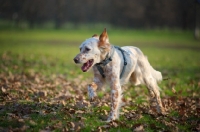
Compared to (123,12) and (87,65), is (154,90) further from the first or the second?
(123,12)

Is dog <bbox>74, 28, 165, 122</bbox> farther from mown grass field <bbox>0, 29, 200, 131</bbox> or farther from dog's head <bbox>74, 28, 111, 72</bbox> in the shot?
mown grass field <bbox>0, 29, 200, 131</bbox>

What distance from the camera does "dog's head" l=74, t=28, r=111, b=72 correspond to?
5785 millimetres

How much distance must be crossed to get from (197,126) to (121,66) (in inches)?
73.5

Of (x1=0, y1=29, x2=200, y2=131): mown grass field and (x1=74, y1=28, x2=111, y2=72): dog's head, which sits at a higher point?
(x1=74, y1=28, x2=111, y2=72): dog's head

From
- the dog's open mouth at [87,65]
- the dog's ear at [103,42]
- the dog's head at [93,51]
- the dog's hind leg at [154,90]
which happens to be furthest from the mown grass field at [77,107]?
the dog's ear at [103,42]

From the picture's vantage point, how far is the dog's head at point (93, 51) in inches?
228

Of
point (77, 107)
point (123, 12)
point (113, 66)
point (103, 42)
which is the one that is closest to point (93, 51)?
point (103, 42)

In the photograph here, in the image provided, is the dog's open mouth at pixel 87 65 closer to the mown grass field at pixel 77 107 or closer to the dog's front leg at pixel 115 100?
the dog's front leg at pixel 115 100

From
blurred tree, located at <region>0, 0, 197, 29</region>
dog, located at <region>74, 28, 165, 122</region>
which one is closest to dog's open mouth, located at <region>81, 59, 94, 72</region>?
dog, located at <region>74, 28, 165, 122</region>

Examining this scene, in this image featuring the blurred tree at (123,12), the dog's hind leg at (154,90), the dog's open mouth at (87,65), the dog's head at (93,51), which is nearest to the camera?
the dog's head at (93,51)

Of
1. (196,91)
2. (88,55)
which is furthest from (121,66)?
(196,91)

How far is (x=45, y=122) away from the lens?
18.5 ft

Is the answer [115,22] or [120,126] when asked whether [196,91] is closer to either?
[120,126]

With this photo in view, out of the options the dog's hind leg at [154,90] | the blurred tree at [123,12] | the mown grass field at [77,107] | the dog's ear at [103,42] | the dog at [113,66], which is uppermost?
the blurred tree at [123,12]
